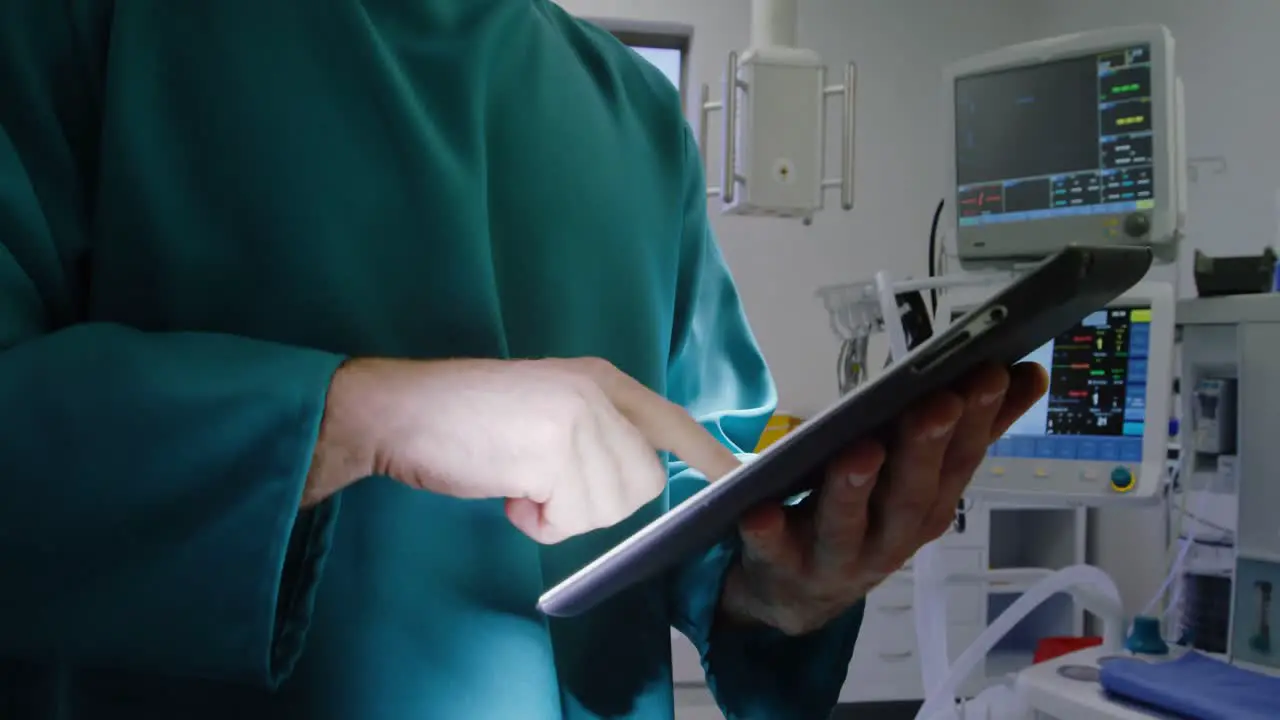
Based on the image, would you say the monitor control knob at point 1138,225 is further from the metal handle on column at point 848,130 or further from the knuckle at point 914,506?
the knuckle at point 914,506

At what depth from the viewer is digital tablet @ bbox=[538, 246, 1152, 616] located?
0.32 m

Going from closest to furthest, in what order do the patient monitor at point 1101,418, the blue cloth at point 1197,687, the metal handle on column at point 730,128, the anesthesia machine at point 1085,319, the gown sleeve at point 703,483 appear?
1. the gown sleeve at point 703,483
2. the blue cloth at point 1197,687
3. the anesthesia machine at point 1085,319
4. the patient monitor at point 1101,418
5. the metal handle on column at point 730,128

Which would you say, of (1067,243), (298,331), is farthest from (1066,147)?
(298,331)

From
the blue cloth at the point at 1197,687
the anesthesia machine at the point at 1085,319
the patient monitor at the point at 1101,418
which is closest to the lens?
the blue cloth at the point at 1197,687

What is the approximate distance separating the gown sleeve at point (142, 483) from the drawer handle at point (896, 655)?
2.49m

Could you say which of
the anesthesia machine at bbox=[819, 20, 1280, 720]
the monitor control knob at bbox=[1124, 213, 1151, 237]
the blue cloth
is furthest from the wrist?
the monitor control knob at bbox=[1124, 213, 1151, 237]

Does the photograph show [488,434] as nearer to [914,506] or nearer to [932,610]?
[914,506]

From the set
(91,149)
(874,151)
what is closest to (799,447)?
(91,149)

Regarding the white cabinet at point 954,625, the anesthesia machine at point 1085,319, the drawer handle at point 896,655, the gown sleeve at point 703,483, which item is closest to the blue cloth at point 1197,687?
the anesthesia machine at point 1085,319

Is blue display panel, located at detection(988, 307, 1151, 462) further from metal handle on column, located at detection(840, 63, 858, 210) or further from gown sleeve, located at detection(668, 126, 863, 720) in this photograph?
gown sleeve, located at detection(668, 126, 863, 720)

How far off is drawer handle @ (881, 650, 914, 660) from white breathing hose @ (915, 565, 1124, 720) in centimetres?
101

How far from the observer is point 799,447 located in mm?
348

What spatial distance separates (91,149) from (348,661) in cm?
28

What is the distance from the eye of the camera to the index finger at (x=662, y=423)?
40 cm
